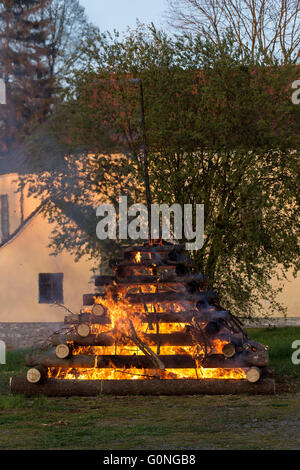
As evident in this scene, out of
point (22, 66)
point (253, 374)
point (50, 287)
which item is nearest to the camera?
point (253, 374)

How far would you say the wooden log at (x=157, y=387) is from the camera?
11.2 metres

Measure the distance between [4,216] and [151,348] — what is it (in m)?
22.5

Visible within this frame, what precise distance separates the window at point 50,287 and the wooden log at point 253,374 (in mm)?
21914

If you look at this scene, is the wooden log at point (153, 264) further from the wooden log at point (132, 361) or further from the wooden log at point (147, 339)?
the wooden log at point (132, 361)

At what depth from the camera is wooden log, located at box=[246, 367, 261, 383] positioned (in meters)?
11.2

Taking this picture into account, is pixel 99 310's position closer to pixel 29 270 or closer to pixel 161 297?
pixel 161 297

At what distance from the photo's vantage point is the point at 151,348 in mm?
11961

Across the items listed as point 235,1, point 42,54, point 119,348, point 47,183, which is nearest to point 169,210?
point 47,183

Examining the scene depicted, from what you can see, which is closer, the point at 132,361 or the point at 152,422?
the point at 152,422

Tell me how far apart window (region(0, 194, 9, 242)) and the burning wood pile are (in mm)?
21367

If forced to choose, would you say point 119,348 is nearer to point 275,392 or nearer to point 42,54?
point 275,392

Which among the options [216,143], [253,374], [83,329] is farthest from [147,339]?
[216,143]

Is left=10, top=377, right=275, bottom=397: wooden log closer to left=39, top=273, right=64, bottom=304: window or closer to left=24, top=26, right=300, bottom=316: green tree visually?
left=24, top=26, right=300, bottom=316: green tree

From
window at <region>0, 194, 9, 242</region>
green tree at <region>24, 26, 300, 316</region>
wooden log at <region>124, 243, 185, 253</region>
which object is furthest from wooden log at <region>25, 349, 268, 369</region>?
window at <region>0, 194, 9, 242</region>
